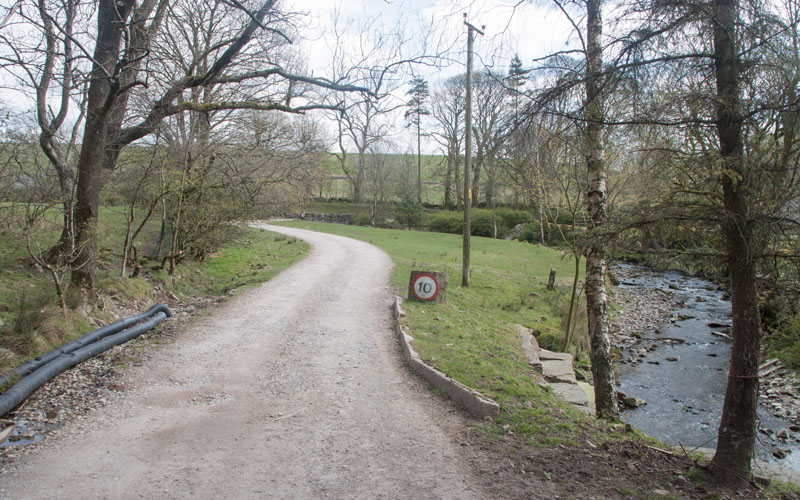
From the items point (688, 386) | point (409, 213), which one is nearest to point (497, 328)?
point (688, 386)

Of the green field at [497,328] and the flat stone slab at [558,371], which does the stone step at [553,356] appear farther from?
the green field at [497,328]

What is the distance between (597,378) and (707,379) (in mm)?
5658

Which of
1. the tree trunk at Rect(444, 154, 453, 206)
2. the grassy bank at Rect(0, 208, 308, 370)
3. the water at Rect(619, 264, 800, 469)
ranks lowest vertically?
the water at Rect(619, 264, 800, 469)

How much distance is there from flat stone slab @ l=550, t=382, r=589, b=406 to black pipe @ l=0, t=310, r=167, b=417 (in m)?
6.88

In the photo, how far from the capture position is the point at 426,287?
11.8m

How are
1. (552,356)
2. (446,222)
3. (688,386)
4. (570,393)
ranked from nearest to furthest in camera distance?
1. (570,393)
2. (552,356)
3. (688,386)
4. (446,222)

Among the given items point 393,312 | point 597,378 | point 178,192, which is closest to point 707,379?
point 597,378

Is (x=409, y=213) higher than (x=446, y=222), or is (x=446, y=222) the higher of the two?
(x=409, y=213)

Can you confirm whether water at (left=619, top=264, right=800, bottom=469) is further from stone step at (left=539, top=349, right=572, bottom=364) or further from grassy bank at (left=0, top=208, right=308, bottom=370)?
grassy bank at (left=0, top=208, right=308, bottom=370)

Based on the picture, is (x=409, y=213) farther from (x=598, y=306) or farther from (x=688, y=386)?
(x=598, y=306)

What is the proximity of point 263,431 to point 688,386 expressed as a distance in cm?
931

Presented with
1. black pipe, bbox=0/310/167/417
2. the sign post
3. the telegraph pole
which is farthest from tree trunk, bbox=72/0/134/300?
the telegraph pole

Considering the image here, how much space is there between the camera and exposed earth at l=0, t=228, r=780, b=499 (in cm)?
395

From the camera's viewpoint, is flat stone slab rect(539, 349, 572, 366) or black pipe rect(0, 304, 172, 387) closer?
black pipe rect(0, 304, 172, 387)
